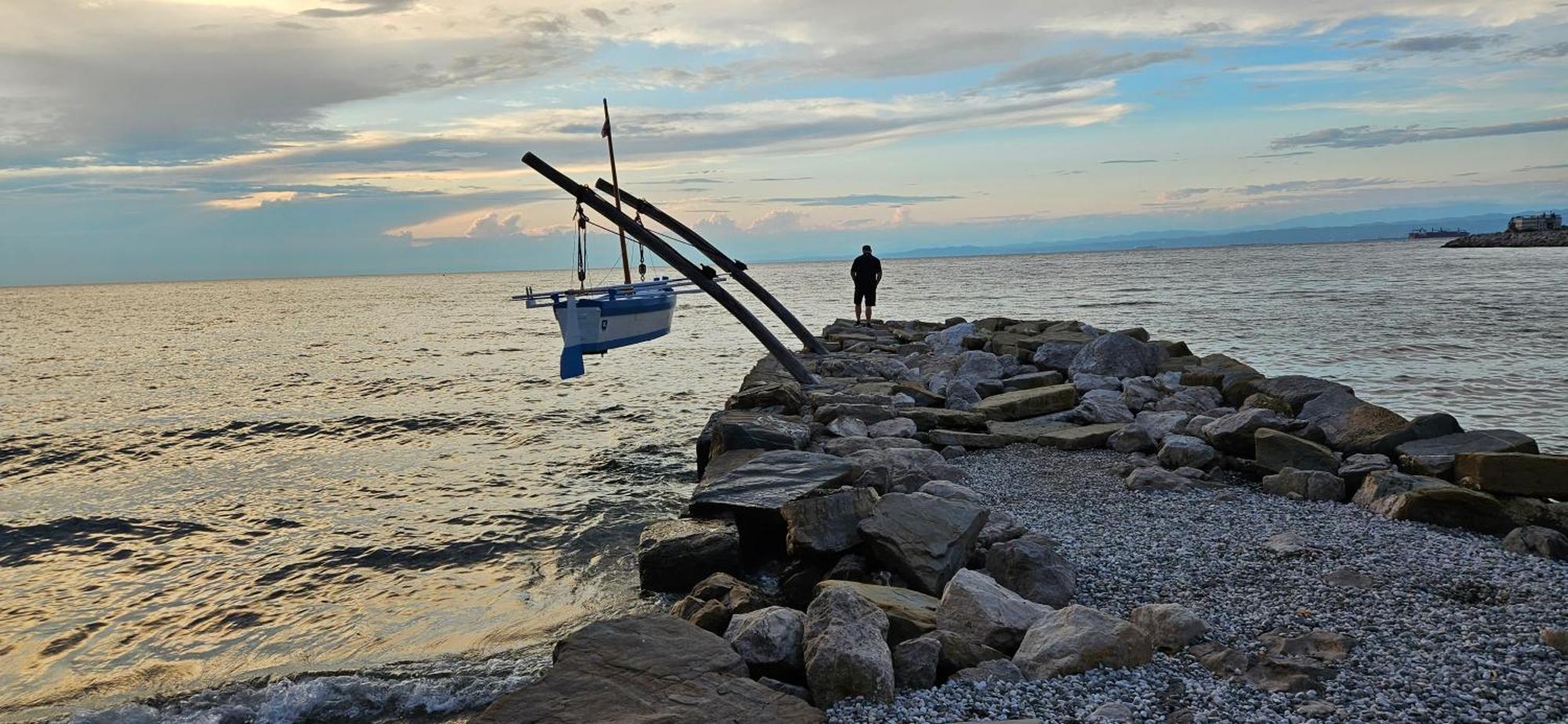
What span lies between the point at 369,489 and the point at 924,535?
9.22 metres

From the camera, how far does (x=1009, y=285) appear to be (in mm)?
73688

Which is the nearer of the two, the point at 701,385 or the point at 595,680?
the point at 595,680

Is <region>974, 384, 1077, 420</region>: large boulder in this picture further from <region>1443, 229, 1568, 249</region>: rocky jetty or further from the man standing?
<region>1443, 229, 1568, 249</region>: rocky jetty

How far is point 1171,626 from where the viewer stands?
561 cm

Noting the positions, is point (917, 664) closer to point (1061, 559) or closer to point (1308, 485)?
point (1061, 559)

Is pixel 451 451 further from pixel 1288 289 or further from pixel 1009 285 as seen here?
pixel 1009 285

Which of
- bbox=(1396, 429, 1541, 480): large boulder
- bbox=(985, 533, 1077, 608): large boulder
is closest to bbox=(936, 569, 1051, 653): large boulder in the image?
bbox=(985, 533, 1077, 608): large boulder

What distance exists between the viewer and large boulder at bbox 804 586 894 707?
5.04 m

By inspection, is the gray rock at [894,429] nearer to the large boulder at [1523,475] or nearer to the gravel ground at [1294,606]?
the gravel ground at [1294,606]

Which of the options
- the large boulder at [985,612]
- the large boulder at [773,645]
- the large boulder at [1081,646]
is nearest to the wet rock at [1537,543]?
the large boulder at [1081,646]

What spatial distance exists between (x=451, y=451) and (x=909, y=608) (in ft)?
38.7

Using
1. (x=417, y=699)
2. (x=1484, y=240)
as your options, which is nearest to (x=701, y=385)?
(x=417, y=699)

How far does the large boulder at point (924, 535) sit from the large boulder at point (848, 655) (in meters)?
1.45

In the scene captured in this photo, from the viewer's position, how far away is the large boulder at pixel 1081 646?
5191 mm
